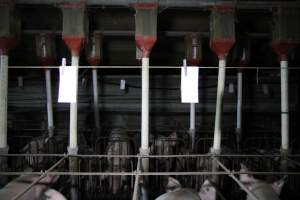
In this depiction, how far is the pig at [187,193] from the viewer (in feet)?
12.6

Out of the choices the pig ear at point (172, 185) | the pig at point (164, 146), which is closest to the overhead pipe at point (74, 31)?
the pig ear at point (172, 185)

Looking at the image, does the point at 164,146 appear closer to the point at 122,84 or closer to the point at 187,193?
the point at 122,84

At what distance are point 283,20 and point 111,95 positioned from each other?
4.56 meters

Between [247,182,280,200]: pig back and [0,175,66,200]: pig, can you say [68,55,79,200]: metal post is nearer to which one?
[0,175,66,200]: pig

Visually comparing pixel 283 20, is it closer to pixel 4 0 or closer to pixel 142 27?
pixel 142 27

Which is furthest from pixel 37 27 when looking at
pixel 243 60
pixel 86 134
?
pixel 243 60

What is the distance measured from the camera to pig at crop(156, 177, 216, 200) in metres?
3.85

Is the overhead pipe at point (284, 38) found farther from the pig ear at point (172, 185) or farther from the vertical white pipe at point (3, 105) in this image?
the vertical white pipe at point (3, 105)

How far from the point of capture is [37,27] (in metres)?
7.08

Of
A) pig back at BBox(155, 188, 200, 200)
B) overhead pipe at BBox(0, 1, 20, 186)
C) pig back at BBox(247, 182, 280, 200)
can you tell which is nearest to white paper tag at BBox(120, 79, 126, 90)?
overhead pipe at BBox(0, 1, 20, 186)

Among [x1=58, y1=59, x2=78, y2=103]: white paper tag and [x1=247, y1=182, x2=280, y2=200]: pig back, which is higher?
[x1=58, y1=59, x2=78, y2=103]: white paper tag

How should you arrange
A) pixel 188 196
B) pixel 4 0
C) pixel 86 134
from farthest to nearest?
pixel 86 134, pixel 4 0, pixel 188 196

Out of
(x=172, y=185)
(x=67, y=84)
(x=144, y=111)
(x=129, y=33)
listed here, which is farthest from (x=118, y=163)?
(x=129, y=33)

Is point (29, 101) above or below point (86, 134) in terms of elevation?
above
